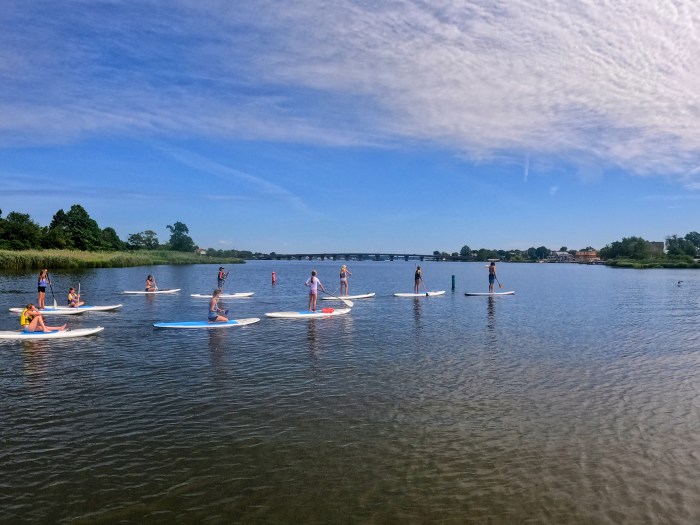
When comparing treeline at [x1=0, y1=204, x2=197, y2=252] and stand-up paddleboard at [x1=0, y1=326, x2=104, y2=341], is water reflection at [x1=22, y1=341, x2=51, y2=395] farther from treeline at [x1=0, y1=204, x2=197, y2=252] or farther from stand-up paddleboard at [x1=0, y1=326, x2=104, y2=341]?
treeline at [x1=0, y1=204, x2=197, y2=252]

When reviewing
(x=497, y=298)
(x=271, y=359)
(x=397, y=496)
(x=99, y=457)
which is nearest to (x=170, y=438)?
(x=99, y=457)

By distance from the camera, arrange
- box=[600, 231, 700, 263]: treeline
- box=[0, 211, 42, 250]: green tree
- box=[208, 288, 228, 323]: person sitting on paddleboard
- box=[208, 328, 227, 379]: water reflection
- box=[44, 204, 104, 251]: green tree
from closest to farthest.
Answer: box=[208, 328, 227, 379]: water reflection
box=[208, 288, 228, 323]: person sitting on paddleboard
box=[0, 211, 42, 250]: green tree
box=[44, 204, 104, 251]: green tree
box=[600, 231, 700, 263]: treeline

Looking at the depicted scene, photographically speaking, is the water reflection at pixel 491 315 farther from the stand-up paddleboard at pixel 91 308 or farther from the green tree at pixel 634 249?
the green tree at pixel 634 249

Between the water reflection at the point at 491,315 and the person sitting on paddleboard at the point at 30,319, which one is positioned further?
the water reflection at the point at 491,315

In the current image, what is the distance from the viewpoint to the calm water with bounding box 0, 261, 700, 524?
23.9 feet

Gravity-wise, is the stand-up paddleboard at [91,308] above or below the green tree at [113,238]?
below

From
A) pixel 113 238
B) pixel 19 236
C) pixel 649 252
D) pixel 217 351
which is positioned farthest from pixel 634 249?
pixel 217 351

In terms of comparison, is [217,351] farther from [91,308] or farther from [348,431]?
[91,308]

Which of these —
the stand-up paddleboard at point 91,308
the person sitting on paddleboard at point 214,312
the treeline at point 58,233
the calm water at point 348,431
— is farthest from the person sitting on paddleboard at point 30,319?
the treeline at point 58,233

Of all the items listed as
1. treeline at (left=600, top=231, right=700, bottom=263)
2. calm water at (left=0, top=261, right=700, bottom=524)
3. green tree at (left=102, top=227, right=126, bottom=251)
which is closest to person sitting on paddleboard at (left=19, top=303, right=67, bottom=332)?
calm water at (left=0, top=261, right=700, bottom=524)

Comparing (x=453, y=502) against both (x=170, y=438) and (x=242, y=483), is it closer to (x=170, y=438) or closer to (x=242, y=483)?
(x=242, y=483)

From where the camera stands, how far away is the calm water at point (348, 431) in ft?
23.9

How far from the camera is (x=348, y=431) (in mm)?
10172

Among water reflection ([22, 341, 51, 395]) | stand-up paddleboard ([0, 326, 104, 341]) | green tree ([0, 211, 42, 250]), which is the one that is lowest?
water reflection ([22, 341, 51, 395])
